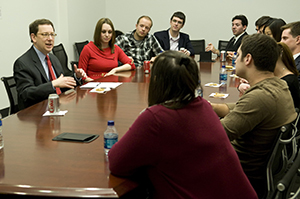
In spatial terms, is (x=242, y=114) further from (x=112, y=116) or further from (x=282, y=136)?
(x=112, y=116)

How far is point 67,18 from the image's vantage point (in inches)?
245

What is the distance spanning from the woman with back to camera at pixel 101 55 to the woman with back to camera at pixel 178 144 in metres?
2.87

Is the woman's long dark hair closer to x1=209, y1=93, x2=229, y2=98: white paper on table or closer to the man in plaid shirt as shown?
x1=209, y1=93, x2=229, y2=98: white paper on table

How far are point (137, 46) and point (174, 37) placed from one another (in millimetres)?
1047

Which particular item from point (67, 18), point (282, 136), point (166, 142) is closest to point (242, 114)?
point (282, 136)

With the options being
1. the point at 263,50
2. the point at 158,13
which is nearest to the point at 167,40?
the point at 158,13

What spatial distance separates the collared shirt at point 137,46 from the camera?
5.17 meters

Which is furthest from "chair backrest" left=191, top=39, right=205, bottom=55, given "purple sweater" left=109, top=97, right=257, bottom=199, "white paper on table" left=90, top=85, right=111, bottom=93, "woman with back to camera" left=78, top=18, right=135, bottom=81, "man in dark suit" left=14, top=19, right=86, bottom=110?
"purple sweater" left=109, top=97, right=257, bottom=199

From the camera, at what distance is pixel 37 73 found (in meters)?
3.01

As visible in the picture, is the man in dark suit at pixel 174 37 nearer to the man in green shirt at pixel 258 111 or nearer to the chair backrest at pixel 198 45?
the chair backrest at pixel 198 45

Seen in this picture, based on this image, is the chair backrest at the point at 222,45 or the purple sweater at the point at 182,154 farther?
the chair backrest at the point at 222,45

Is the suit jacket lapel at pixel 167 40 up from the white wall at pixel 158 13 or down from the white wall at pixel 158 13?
down

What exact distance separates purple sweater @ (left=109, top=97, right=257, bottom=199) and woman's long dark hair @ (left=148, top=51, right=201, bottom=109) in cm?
4

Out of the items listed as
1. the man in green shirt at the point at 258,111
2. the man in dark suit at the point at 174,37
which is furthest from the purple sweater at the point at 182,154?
the man in dark suit at the point at 174,37
